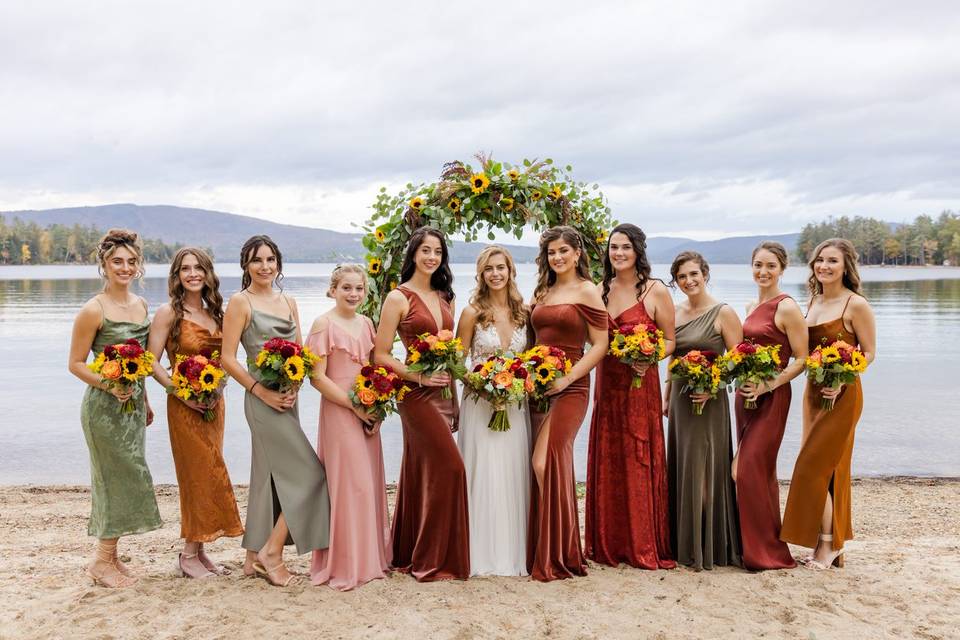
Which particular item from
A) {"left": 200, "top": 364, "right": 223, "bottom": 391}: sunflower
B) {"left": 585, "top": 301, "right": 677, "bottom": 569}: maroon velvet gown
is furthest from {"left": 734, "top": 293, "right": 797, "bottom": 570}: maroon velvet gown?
{"left": 200, "top": 364, "right": 223, "bottom": 391}: sunflower

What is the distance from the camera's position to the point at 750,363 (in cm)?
646

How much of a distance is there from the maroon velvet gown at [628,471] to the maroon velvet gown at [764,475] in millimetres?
677

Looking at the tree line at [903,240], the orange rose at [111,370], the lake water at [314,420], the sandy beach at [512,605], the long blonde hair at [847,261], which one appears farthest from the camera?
the tree line at [903,240]

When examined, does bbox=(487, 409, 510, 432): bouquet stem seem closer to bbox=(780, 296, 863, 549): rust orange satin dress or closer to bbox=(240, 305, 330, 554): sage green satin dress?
bbox=(240, 305, 330, 554): sage green satin dress

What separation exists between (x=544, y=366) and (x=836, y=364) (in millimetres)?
2445

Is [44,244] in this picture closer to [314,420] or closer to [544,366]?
[314,420]

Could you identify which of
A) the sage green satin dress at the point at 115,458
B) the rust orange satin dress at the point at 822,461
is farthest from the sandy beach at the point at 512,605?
the sage green satin dress at the point at 115,458

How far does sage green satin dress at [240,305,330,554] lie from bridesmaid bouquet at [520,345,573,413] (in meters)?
1.90

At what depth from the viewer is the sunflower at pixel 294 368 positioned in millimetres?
5918

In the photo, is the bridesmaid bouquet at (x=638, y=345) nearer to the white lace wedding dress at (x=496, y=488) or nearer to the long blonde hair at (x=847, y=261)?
the white lace wedding dress at (x=496, y=488)

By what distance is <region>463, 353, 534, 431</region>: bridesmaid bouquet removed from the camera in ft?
19.9

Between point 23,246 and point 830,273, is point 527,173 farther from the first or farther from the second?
point 23,246

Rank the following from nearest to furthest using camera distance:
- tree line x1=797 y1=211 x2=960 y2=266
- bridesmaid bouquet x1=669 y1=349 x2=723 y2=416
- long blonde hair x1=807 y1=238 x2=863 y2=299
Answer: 1. bridesmaid bouquet x1=669 y1=349 x2=723 y2=416
2. long blonde hair x1=807 y1=238 x2=863 y2=299
3. tree line x1=797 y1=211 x2=960 y2=266

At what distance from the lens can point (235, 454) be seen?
14.3 m
